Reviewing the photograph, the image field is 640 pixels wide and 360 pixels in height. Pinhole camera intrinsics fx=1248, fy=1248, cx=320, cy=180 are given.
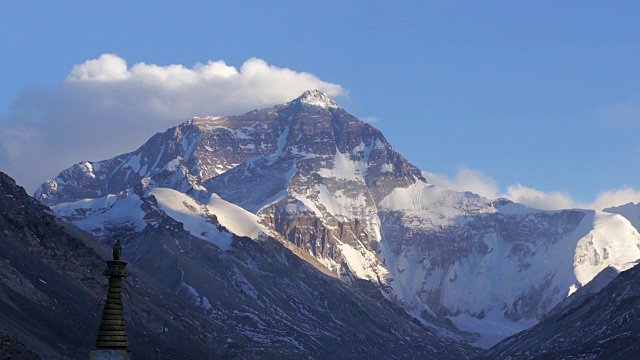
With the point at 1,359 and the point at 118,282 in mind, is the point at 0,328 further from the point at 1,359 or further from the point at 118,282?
the point at 118,282

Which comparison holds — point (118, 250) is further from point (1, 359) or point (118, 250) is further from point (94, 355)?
point (1, 359)

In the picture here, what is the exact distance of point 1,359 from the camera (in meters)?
157

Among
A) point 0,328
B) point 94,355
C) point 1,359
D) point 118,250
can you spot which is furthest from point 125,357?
point 0,328

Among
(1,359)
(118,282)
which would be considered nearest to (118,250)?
(118,282)

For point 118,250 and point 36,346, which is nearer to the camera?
point 118,250

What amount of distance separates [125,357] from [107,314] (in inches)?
67.3

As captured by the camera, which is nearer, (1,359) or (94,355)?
(94,355)

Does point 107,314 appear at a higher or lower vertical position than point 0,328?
lower

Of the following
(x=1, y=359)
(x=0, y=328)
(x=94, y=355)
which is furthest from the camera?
(x=0, y=328)

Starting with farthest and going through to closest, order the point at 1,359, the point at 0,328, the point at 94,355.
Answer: the point at 0,328 → the point at 1,359 → the point at 94,355

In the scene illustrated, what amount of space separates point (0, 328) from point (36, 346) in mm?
9016

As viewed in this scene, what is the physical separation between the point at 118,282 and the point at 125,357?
2761mm

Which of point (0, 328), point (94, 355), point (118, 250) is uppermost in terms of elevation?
point (0, 328)

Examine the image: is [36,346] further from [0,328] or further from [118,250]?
[118,250]
